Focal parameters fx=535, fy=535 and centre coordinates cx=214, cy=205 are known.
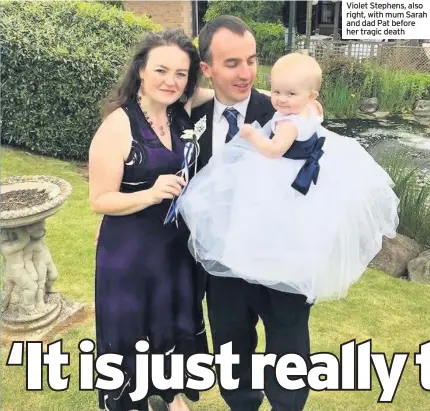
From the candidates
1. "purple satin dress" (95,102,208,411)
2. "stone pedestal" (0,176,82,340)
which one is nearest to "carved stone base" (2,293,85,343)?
"stone pedestal" (0,176,82,340)

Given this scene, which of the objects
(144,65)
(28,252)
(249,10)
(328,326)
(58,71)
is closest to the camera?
(144,65)

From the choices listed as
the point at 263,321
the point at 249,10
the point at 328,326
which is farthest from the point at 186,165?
the point at 249,10

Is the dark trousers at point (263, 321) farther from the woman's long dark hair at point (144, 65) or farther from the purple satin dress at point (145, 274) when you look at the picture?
the woman's long dark hair at point (144, 65)

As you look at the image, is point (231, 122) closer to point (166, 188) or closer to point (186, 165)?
point (186, 165)

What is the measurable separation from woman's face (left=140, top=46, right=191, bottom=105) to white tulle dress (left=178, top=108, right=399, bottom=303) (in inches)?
12.2

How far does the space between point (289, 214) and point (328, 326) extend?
2237 millimetres

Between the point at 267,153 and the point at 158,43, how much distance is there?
64cm

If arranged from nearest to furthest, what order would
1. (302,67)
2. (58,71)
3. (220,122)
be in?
(302,67)
(220,122)
(58,71)

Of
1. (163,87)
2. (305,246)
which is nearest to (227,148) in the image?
(163,87)

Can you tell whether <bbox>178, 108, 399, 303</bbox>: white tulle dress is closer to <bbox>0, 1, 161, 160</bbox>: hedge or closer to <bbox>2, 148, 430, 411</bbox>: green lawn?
<bbox>2, 148, 430, 411</bbox>: green lawn

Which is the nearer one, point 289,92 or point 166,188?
point 289,92

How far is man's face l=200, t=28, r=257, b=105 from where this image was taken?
6.82 feet

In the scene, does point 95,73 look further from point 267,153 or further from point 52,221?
point 267,153

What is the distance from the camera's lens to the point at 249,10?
16.8 meters
